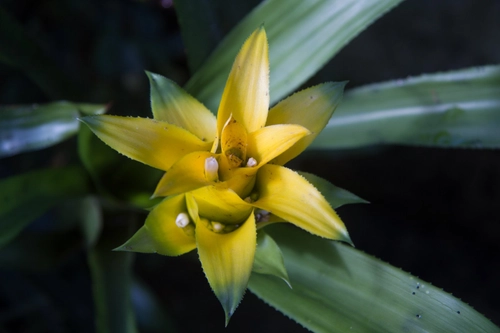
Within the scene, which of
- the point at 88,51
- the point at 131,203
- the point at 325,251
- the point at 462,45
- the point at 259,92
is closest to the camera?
the point at 259,92

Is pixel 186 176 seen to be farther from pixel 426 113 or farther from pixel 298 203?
pixel 426 113

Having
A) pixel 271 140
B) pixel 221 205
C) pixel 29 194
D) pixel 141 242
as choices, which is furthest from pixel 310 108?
pixel 29 194

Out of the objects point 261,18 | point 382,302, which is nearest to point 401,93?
point 261,18

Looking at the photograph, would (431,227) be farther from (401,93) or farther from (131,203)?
(131,203)

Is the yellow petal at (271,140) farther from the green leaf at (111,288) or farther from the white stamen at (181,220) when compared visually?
the green leaf at (111,288)

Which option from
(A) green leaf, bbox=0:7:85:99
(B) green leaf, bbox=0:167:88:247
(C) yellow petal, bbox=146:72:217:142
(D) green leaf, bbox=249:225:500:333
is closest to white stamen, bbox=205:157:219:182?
(C) yellow petal, bbox=146:72:217:142

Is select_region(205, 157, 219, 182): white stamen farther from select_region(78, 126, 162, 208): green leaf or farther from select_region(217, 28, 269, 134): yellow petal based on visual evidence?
select_region(78, 126, 162, 208): green leaf
